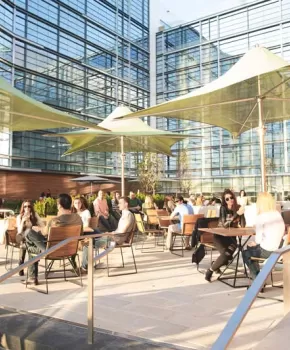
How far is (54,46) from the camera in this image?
97.8ft

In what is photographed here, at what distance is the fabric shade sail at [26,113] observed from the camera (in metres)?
6.42

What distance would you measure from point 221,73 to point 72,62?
1514 cm

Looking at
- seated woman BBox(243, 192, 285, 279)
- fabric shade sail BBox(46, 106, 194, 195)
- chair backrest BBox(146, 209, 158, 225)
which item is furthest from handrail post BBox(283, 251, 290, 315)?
fabric shade sail BBox(46, 106, 194, 195)

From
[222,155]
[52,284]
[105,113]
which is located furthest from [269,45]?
[52,284]

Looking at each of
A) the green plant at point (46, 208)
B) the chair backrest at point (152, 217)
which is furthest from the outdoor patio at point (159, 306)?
the green plant at point (46, 208)

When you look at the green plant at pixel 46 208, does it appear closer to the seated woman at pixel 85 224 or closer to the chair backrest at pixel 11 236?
the seated woman at pixel 85 224

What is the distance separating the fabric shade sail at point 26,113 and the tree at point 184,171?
29.7 metres

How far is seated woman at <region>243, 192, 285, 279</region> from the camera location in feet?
15.7

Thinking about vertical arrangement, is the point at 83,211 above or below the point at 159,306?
above

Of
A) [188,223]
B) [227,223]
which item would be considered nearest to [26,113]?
[188,223]

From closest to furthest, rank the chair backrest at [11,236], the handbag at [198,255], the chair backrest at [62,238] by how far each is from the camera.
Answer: the chair backrest at [62,238], the handbag at [198,255], the chair backrest at [11,236]

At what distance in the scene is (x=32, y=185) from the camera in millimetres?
26781

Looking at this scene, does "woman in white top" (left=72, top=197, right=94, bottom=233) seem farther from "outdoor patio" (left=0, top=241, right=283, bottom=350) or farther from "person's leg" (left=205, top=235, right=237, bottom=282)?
"person's leg" (left=205, top=235, right=237, bottom=282)

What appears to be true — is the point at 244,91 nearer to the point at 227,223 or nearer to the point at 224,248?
the point at 227,223
